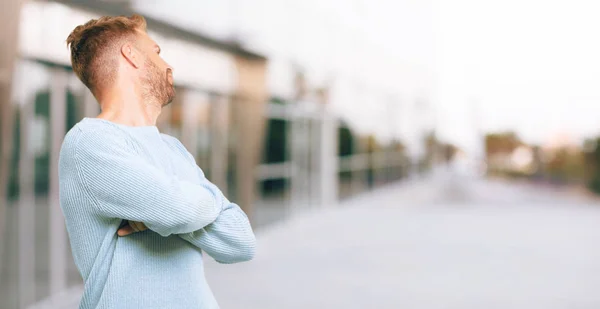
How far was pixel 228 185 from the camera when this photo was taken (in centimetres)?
862

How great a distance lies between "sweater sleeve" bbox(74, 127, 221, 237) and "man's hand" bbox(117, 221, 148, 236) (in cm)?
5

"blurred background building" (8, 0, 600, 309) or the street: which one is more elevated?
"blurred background building" (8, 0, 600, 309)

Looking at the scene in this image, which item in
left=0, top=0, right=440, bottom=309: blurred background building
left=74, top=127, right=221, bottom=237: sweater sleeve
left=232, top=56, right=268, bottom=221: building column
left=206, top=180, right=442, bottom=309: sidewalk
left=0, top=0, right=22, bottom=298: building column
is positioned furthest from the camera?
left=232, top=56, right=268, bottom=221: building column

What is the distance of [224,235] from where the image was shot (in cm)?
141

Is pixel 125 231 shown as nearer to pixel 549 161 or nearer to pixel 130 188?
pixel 130 188

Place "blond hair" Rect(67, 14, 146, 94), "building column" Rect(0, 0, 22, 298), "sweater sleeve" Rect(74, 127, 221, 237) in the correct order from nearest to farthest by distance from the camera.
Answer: "sweater sleeve" Rect(74, 127, 221, 237), "blond hair" Rect(67, 14, 146, 94), "building column" Rect(0, 0, 22, 298)

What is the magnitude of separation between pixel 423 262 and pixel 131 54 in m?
6.48

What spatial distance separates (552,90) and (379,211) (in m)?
4.30

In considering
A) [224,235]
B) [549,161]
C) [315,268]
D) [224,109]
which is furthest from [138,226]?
[549,161]

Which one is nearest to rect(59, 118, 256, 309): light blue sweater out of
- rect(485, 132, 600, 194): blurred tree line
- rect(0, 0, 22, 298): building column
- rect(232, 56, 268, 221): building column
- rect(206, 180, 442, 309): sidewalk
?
rect(0, 0, 22, 298): building column

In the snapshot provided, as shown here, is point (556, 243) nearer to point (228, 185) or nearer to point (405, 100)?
point (228, 185)

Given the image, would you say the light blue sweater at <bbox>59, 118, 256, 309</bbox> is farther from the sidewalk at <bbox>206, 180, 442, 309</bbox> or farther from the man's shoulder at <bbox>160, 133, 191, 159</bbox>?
the sidewalk at <bbox>206, 180, 442, 309</bbox>

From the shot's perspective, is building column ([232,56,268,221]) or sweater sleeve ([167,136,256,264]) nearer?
sweater sleeve ([167,136,256,264])

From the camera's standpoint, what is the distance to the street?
5727 mm
